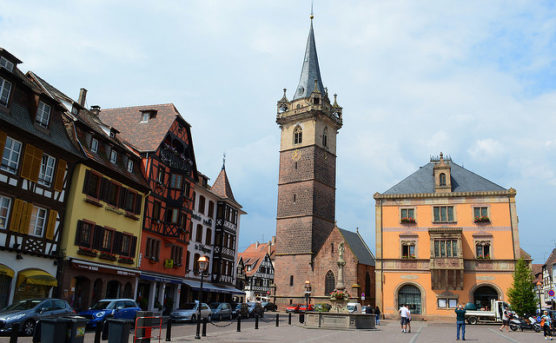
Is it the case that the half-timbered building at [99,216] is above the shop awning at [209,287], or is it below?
above

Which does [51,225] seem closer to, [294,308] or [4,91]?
[4,91]

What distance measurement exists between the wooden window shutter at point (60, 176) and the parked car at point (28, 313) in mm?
7433

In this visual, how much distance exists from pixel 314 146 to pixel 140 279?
3750 cm

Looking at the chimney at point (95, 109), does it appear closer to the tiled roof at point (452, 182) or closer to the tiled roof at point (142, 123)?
the tiled roof at point (142, 123)

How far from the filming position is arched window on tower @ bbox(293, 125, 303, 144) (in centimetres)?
6838

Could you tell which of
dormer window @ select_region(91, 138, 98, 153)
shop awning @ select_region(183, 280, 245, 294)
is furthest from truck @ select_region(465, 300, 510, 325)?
dormer window @ select_region(91, 138, 98, 153)

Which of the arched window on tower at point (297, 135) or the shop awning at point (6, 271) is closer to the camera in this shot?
the shop awning at point (6, 271)

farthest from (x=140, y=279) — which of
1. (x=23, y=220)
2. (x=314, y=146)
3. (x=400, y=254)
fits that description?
(x=314, y=146)

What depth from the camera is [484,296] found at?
145ft

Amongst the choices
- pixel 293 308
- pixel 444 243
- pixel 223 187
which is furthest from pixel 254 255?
pixel 444 243

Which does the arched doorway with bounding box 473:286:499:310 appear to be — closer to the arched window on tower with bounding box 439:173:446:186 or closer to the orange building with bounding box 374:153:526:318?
the orange building with bounding box 374:153:526:318

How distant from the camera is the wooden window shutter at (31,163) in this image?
22.8 meters

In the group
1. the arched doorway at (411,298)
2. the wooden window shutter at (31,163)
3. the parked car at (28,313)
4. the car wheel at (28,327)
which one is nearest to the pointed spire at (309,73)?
the arched doorway at (411,298)

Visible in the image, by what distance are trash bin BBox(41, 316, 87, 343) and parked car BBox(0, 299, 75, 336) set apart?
555 cm
